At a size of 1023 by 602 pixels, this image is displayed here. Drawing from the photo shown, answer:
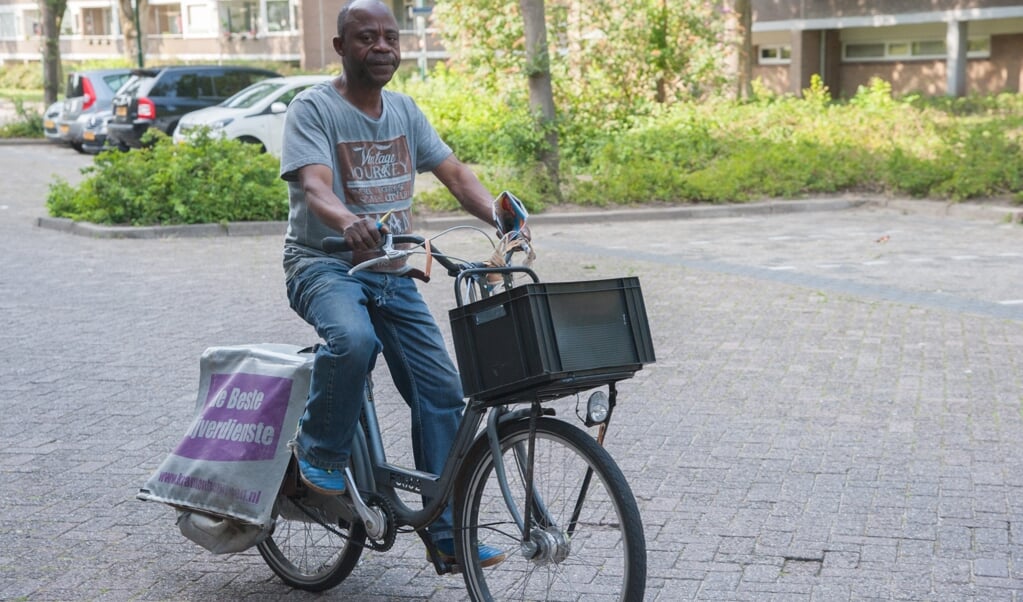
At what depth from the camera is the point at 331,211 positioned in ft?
12.3

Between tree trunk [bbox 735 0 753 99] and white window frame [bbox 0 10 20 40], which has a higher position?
white window frame [bbox 0 10 20 40]

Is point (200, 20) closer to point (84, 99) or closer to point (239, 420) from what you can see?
point (84, 99)

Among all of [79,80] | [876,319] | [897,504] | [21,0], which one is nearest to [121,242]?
[876,319]

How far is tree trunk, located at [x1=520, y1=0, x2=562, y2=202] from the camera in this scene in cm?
1606

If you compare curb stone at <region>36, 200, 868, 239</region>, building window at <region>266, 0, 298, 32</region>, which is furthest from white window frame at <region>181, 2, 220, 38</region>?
curb stone at <region>36, 200, 868, 239</region>

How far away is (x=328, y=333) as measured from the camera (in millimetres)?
3797

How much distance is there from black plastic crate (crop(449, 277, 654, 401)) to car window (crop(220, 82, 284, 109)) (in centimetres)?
1869

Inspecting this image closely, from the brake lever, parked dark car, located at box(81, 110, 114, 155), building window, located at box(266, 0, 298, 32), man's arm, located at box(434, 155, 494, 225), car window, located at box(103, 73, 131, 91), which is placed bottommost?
the brake lever

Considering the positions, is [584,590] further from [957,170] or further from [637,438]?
[957,170]

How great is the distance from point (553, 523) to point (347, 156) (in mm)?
1277

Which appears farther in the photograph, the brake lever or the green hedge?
the green hedge

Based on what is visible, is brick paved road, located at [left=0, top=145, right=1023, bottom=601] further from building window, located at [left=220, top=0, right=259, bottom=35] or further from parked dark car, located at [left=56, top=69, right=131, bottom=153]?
building window, located at [left=220, top=0, right=259, bottom=35]

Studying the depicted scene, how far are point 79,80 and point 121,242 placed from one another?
50.8ft

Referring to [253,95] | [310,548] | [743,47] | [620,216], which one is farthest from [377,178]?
[743,47]
